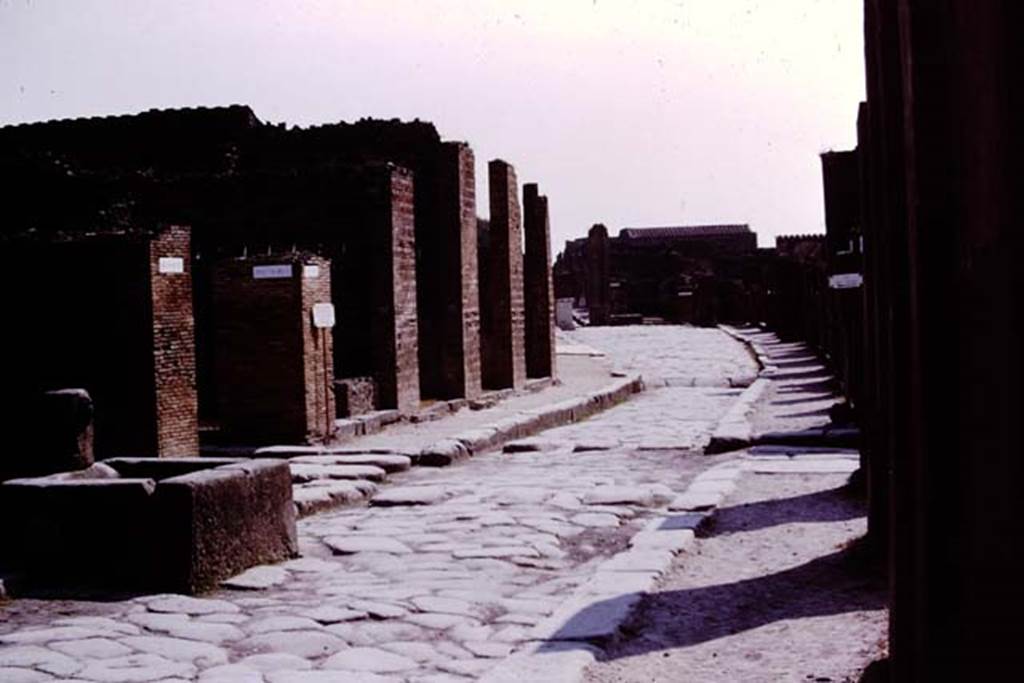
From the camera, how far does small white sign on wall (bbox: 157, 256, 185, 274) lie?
1171 centimetres

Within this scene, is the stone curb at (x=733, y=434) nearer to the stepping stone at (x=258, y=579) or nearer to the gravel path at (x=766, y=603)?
the gravel path at (x=766, y=603)

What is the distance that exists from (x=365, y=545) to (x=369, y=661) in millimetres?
2557

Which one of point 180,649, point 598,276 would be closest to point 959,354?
point 180,649

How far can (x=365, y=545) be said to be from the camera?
7.18 meters

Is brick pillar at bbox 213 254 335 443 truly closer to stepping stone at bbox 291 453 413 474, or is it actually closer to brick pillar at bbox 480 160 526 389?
stepping stone at bbox 291 453 413 474

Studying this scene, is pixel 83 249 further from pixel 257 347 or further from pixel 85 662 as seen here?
pixel 85 662

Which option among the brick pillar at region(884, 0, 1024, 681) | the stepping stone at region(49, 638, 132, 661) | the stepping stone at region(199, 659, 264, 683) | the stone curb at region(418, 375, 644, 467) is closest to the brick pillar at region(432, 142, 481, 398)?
the stone curb at region(418, 375, 644, 467)

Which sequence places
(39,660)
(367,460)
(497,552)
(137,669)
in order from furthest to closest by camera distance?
1. (367,460)
2. (497,552)
3. (39,660)
4. (137,669)

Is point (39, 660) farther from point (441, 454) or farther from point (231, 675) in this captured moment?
point (441, 454)

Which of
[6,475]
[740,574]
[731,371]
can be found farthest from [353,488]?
[731,371]

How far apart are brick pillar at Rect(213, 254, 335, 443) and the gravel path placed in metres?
6.03

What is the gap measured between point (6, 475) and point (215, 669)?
11.0 ft

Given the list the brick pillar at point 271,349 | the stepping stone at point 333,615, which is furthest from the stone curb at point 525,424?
the stepping stone at point 333,615

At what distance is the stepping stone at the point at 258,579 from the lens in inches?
239
